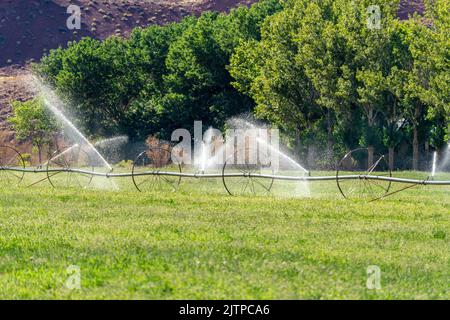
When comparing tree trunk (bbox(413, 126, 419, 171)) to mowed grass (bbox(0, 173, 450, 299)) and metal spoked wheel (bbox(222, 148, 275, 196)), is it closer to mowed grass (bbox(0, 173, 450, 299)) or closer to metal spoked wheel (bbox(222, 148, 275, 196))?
metal spoked wheel (bbox(222, 148, 275, 196))

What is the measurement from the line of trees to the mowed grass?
30.0 metres

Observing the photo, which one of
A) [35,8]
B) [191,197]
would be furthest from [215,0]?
[191,197]

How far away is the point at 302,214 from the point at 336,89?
3743 centimetres

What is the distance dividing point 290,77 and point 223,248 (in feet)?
152

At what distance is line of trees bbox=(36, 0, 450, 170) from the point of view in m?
55.8

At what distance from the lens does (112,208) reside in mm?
23016

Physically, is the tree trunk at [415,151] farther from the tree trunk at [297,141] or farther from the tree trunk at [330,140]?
the tree trunk at [297,141]

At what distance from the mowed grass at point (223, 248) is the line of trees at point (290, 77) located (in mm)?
29962

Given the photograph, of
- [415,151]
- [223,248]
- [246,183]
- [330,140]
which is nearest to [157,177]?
[246,183]

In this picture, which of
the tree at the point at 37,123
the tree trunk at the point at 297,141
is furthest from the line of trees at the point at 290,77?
the tree at the point at 37,123

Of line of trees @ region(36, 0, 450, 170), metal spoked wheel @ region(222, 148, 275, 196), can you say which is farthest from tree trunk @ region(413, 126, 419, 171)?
metal spoked wheel @ region(222, 148, 275, 196)

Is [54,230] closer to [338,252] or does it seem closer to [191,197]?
[338,252]

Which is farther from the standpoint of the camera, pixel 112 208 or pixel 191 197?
pixel 191 197

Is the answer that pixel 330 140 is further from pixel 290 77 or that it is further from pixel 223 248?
pixel 223 248
